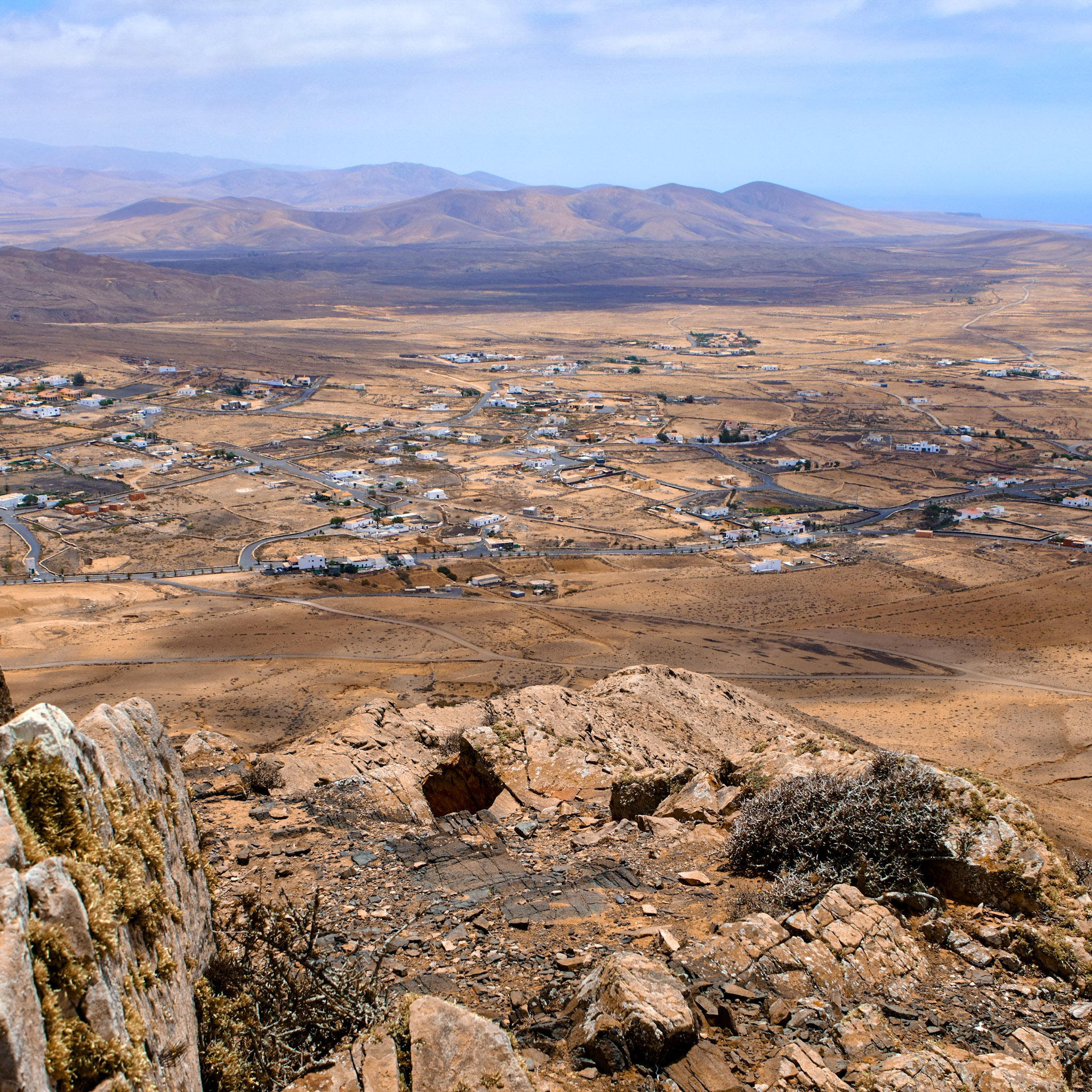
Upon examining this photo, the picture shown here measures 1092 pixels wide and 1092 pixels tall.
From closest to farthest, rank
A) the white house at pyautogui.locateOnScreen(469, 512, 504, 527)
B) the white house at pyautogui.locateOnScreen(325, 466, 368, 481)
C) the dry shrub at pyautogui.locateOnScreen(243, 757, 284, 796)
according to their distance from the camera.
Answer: the dry shrub at pyautogui.locateOnScreen(243, 757, 284, 796), the white house at pyautogui.locateOnScreen(469, 512, 504, 527), the white house at pyautogui.locateOnScreen(325, 466, 368, 481)

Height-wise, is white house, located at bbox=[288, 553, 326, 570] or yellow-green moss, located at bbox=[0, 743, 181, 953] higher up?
yellow-green moss, located at bbox=[0, 743, 181, 953]

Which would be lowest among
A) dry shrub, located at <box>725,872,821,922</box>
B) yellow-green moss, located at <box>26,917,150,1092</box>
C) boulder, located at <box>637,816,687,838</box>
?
boulder, located at <box>637,816,687,838</box>

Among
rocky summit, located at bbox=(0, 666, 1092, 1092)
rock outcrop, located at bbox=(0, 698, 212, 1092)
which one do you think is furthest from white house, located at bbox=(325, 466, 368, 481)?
rock outcrop, located at bbox=(0, 698, 212, 1092)

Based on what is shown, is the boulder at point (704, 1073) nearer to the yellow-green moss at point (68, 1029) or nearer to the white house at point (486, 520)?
the yellow-green moss at point (68, 1029)

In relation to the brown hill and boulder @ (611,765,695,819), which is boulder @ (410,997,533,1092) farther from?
the brown hill

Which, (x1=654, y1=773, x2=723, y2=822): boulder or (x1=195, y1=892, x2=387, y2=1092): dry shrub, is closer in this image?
(x1=195, y1=892, x2=387, y2=1092): dry shrub

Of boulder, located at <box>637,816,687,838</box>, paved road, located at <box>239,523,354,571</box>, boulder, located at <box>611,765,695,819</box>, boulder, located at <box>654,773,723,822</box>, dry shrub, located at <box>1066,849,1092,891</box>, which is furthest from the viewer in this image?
paved road, located at <box>239,523,354,571</box>
